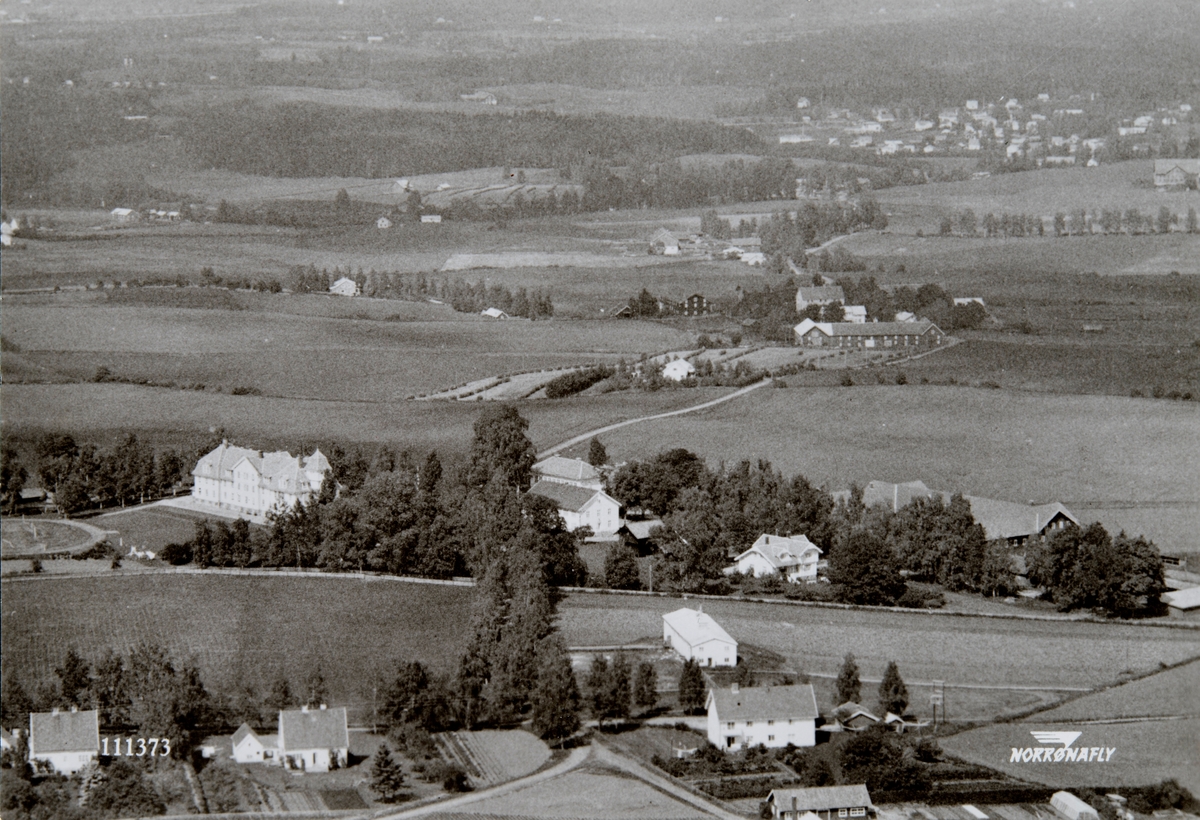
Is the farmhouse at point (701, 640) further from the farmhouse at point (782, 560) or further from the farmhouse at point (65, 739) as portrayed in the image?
the farmhouse at point (65, 739)

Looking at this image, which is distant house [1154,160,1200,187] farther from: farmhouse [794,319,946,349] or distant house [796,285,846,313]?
farmhouse [794,319,946,349]

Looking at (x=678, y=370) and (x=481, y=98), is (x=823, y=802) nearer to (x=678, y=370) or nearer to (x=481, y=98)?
(x=678, y=370)

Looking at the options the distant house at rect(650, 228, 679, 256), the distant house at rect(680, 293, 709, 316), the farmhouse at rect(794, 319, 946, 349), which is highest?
the distant house at rect(650, 228, 679, 256)

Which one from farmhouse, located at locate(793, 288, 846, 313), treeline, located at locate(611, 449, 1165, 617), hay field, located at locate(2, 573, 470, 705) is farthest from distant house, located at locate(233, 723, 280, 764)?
farmhouse, located at locate(793, 288, 846, 313)

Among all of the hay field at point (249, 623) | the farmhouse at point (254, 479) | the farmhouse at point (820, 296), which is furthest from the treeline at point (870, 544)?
the farmhouse at point (820, 296)

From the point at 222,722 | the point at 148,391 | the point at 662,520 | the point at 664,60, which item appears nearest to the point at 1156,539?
the point at 662,520

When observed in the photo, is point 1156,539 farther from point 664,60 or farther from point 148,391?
point 664,60
